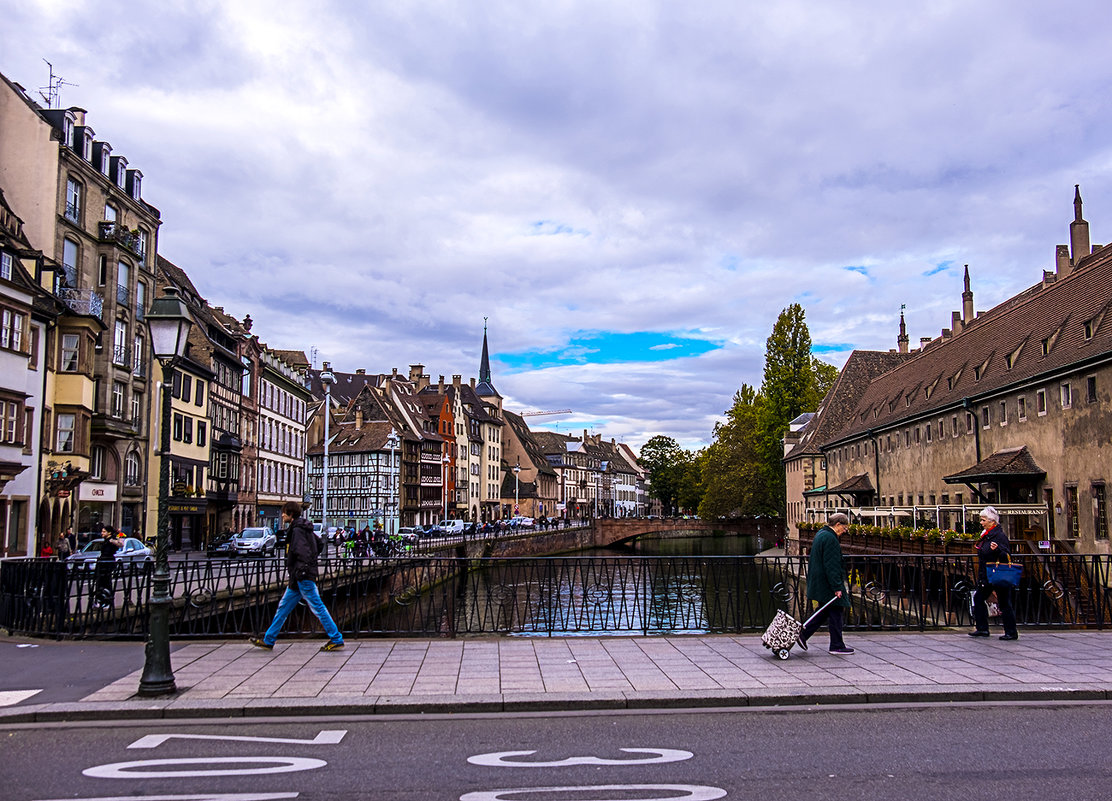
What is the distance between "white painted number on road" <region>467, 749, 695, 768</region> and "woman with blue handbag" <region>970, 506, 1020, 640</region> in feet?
24.9

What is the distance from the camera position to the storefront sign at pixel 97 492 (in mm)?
39250

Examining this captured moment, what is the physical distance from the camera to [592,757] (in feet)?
24.2

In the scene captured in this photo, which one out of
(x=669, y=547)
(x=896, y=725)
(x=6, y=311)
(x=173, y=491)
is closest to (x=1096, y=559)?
(x=896, y=725)

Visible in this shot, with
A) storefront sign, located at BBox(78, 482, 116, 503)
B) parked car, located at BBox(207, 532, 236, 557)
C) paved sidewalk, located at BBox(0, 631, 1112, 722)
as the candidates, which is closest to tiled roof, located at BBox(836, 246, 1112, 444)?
paved sidewalk, located at BBox(0, 631, 1112, 722)

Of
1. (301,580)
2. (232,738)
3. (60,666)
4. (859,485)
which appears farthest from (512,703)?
(859,485)

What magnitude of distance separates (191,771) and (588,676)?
4.79 meters

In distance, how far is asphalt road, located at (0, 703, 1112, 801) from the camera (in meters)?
6.47

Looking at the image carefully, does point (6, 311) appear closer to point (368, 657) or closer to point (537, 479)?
point (368, 657)

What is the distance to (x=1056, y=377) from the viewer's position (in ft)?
104

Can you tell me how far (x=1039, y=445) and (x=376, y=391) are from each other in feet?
230

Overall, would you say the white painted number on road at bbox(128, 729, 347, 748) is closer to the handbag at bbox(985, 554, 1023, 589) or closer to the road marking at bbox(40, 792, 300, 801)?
the road marking at bbox(40, 792, 300, 801)

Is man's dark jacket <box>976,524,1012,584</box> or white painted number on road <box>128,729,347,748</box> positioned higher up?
man's dark jacket <box>976,524,1012,584</box>

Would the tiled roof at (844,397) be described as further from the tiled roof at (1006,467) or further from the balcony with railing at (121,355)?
the balcony with railing at (121,355)

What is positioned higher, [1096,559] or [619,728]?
[1096,559]
